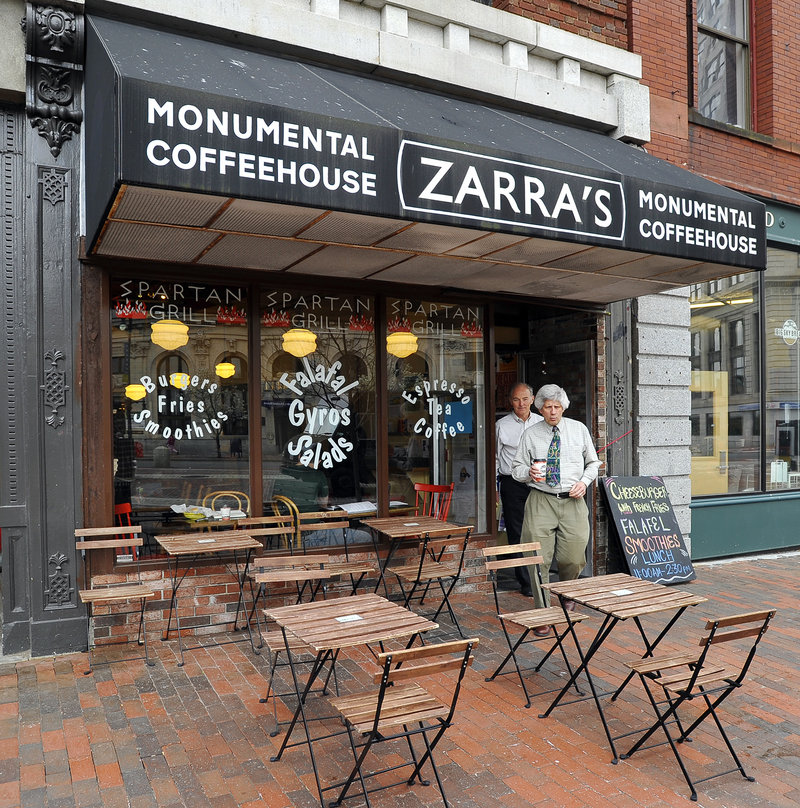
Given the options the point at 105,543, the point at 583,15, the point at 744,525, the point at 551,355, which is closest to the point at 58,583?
the point at 105,543

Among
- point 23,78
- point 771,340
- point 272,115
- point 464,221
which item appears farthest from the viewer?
point 771,340

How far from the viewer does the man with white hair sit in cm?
601

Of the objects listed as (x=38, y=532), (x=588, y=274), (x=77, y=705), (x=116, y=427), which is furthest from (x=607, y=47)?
(x=77, y=705)

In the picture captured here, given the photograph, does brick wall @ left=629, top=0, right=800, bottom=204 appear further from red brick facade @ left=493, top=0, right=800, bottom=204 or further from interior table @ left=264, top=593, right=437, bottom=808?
interior table @ left=264, top=593, right=437, bottom=808

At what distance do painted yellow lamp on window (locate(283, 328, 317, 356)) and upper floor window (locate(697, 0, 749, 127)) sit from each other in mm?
5834

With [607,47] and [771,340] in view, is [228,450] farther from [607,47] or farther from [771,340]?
[771,340]

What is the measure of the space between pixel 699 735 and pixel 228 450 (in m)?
4.08

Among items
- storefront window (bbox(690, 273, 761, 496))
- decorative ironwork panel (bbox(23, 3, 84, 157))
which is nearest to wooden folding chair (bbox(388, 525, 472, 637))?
storefront window (bbox(690, 273, 761, 496))

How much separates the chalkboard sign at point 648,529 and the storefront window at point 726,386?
1099mm

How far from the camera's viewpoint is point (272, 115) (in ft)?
14.3

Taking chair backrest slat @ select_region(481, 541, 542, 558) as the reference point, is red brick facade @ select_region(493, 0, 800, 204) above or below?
above

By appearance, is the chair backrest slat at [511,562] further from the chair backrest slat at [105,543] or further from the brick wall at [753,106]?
the brick wall at [753,106]

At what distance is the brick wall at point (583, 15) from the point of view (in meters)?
7.38

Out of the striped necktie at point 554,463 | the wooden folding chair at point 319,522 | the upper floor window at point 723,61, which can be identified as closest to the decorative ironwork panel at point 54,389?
the wooden folding chair at point 319,522
